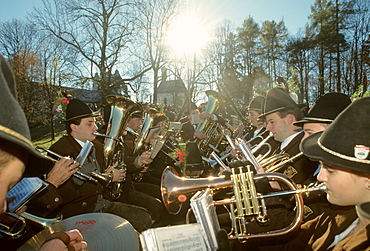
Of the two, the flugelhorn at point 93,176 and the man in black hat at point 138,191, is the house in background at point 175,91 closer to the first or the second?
the man in black hat at point 138,191

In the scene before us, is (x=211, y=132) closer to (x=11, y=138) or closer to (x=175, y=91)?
(x=11, y=138)

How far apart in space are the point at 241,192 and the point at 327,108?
1.52m

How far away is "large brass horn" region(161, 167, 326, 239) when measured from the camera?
1882 millimetres

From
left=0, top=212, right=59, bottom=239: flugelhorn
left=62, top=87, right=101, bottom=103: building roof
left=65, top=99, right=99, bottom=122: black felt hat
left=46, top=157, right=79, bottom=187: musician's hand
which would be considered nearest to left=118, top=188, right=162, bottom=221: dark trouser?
left=65, top=99, right=99, bottom=122: black felt hat

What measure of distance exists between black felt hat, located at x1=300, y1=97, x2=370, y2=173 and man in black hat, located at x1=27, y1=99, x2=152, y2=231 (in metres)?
2.51

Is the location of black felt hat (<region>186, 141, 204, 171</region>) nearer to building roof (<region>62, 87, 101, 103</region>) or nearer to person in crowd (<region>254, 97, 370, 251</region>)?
person in crowd (<region>254, 97, 370, 251</region>)

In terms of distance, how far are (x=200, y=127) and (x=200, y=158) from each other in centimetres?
177

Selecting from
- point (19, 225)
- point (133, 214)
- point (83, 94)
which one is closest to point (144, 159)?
point (133, 214)

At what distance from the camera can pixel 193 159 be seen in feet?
22.1

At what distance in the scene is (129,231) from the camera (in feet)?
5.76

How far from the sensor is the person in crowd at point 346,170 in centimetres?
126

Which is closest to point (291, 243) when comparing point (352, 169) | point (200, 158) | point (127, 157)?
point (352, 169)

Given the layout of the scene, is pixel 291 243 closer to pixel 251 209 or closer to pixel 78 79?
pixel 251 209

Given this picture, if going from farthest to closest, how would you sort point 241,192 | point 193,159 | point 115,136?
point 193,159, point 115,136, point 241,192
